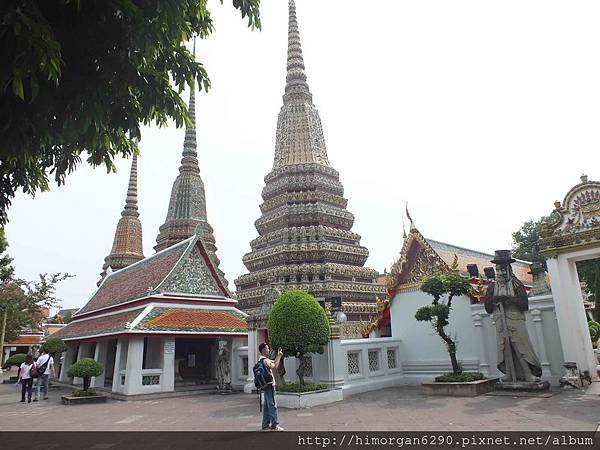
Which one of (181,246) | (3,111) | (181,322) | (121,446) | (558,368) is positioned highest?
(181,246)

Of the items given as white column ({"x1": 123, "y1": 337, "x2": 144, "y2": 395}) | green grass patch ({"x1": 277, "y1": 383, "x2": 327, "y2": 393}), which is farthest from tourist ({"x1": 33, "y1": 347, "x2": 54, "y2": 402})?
green grass patch ({"x1": 277, "y1": 383, "x2": 327, "y2": 393})

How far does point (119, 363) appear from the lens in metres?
16.1

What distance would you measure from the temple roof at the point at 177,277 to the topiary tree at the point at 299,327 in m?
7.65

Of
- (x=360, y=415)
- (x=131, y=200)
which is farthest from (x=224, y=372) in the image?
(x=131, y=200)

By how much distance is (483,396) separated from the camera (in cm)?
1072

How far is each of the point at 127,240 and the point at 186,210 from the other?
917 centimetres

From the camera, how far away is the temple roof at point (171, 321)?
15.8 metres

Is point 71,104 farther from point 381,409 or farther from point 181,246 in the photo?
point 181,246

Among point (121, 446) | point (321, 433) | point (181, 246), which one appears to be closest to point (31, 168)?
point (121, 446)

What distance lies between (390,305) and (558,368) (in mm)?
5829

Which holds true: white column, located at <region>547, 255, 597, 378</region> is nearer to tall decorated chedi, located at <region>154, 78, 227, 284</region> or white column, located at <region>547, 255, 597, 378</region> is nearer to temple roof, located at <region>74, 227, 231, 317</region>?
temple roof, located at <region>74, 227, 231, 317</region>

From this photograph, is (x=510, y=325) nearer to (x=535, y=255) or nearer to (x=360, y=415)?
(x=360, y=415)

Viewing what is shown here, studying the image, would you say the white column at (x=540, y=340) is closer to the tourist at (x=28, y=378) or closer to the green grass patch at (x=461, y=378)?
the green grass patch at (x=461, y=378)

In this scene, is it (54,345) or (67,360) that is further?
(67,360)
